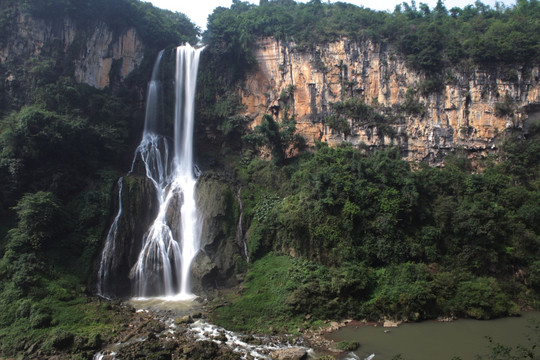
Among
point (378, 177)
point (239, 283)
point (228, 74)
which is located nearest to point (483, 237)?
point (378, 177)

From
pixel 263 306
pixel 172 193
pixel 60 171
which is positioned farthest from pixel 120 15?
pixel 263 306

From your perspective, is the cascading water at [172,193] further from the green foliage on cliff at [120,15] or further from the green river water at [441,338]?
the green river water at [441,338]

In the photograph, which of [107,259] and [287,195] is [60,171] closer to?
[107,259]

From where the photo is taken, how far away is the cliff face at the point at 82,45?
995 inches

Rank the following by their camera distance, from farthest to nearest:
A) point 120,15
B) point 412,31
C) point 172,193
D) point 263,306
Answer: point 120,15, point 412,31, point 172,193, point 263,306

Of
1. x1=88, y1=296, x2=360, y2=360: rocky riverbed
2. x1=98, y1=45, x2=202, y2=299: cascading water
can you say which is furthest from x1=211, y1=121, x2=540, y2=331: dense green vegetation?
x1=98, y1=45, x2=202, y2=299: cascading water

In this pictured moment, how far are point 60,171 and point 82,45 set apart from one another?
427 inches

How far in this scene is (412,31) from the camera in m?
27.0

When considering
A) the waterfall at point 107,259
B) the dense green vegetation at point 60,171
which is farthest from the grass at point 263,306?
the waterfall at point 107,259

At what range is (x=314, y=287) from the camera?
51.6 feet

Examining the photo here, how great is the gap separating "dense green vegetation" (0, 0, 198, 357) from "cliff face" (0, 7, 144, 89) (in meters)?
0.27

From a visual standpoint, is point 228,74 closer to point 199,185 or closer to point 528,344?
point 199,185

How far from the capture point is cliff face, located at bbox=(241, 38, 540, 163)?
24.2 m

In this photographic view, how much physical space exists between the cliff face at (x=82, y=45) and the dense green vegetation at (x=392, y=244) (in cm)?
1492
